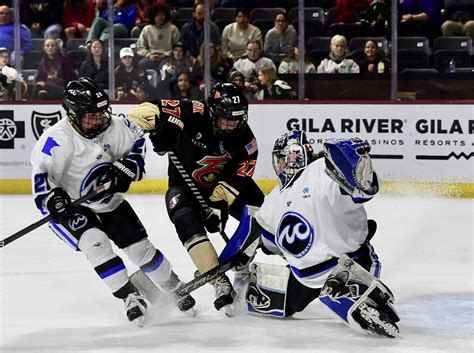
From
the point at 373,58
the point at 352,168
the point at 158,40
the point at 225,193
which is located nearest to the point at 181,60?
the point at 158,40

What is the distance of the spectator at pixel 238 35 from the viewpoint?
27.4 feet

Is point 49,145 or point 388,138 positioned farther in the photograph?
point 388,138

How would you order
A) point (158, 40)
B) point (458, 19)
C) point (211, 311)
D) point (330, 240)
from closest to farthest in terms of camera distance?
point (330, 240), point (211, 311), point (458, 19), point (158, 40)

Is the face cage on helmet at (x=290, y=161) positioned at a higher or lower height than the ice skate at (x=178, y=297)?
higher

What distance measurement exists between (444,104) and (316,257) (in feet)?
13.9

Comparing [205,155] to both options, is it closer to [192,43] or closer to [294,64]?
[294,64]

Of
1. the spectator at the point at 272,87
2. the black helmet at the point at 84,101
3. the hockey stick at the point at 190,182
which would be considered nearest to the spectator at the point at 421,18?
the spectator at the point at 272,87

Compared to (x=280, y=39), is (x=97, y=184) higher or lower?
lower

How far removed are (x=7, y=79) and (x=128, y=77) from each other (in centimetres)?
97

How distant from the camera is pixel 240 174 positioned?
473 centimetres

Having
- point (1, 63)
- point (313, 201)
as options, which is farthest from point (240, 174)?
point (1, 63)

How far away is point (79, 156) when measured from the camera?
445 centimetres

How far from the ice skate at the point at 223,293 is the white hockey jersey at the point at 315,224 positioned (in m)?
0.35

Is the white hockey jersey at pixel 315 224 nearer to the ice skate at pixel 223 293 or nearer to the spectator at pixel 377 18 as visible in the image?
the ice skate at pixel 223 293
